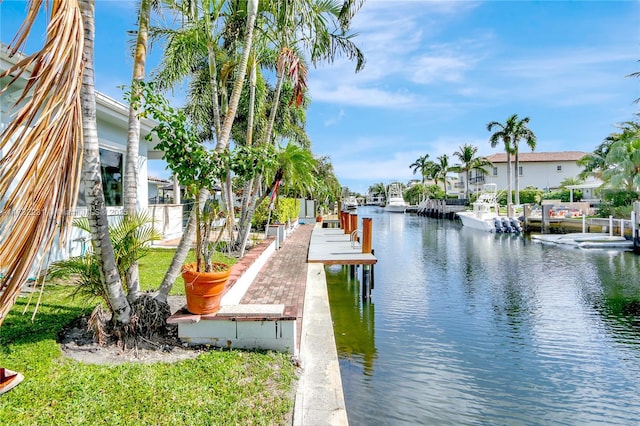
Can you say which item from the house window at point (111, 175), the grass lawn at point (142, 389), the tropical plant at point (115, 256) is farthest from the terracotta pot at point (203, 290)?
the house window at point (111, 175)

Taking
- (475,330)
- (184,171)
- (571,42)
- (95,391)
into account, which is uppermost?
(571,42)

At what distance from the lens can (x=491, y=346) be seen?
8.09 metres

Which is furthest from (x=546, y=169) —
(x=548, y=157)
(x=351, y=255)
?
(x=351, y=255)

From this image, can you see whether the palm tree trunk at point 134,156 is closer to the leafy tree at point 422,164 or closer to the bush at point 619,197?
the bush at point 619,197

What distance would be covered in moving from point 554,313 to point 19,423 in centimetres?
1147

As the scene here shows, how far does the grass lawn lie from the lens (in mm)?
3375

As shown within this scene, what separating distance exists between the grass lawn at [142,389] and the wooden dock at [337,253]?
659 cm

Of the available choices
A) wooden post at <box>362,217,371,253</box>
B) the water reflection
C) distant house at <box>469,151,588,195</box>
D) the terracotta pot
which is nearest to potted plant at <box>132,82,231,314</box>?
the terracotta pot

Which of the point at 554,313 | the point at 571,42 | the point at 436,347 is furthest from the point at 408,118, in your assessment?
the point at 436,347

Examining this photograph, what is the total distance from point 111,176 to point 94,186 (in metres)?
8.06

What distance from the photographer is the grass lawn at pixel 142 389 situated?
3375 mm

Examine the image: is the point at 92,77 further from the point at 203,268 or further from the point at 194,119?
the point at 194,119

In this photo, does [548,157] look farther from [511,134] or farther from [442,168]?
[511,134]

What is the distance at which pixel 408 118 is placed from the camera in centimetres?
3225
